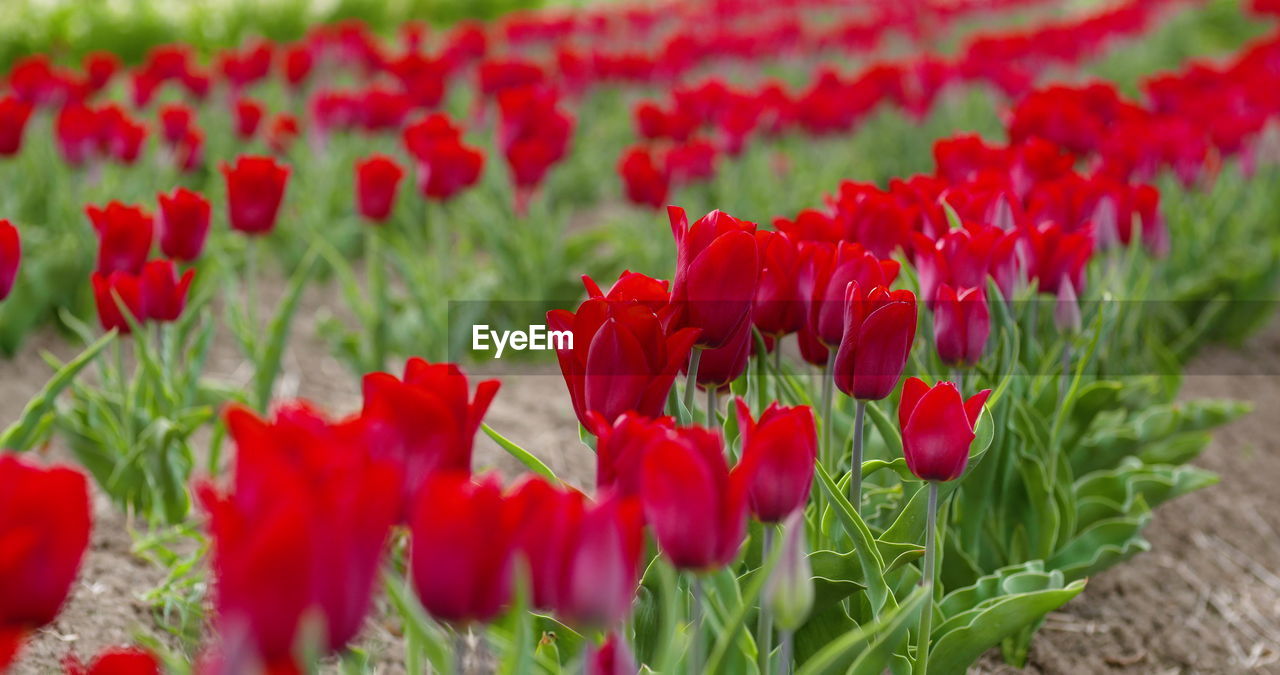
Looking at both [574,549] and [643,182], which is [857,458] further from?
[643,182]

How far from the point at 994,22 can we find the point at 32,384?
10645mm

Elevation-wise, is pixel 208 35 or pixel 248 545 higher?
pixel 208 35

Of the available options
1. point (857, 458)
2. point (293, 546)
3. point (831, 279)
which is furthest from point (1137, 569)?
point (293, 546)

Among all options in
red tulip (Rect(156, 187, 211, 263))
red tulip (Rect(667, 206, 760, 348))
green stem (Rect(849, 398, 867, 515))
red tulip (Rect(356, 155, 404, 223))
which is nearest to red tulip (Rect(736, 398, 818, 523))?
red tulip (Rect(667, 206, 760, 348))

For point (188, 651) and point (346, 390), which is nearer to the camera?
point (188, 651)

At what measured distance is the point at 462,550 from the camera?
90 centimetres

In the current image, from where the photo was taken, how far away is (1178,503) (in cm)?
306

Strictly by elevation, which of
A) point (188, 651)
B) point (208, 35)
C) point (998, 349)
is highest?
point (208, 35)

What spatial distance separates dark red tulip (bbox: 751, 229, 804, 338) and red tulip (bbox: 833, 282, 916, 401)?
0.43 feet

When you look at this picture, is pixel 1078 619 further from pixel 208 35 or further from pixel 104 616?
pixel 208 35

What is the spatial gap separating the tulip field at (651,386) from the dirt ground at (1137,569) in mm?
12

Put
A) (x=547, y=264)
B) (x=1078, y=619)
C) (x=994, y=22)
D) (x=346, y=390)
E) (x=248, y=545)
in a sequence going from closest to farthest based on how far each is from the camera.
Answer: (x=248, y=545) < (x=1078, y=619) < (x=346, y=390) < (x=547, y=264) < (x=994, y=22)

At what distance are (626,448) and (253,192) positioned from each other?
6.00 ft

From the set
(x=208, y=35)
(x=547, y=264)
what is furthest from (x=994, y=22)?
(x=547, y=264)
